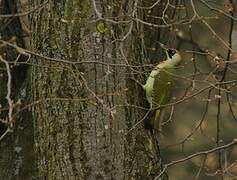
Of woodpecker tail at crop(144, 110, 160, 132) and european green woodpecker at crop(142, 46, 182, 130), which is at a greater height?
european green woodpecker at crop(142, 46, 182, 130)

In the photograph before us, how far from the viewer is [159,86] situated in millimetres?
5117

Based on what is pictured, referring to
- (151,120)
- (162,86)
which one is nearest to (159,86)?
(162,86)

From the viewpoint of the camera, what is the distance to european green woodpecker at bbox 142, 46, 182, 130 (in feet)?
16.1

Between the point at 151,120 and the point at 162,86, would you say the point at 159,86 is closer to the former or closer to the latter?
the point at 162,86

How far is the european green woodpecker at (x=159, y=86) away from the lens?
16.1ft

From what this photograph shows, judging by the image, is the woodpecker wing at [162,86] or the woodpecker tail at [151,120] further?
the woodpecker wing at [162,86]

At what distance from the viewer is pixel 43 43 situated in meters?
4.70

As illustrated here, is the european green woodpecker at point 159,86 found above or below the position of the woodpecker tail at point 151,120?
above

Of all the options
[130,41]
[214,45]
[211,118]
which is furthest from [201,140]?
[130,41]

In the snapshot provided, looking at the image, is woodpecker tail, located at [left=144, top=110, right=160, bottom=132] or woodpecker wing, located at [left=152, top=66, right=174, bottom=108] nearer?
woodpecker tail, located at [left=144, top=110, right=160, bottom=132]

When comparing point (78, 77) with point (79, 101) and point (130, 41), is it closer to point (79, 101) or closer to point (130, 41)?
point (79, 101)

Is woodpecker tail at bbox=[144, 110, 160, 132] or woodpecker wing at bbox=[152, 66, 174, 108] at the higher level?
woodpecker wing at bbox=[152, 66, 174, 108]

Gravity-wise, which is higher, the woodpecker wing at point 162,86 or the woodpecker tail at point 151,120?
the woodpecker wing at point 162,86

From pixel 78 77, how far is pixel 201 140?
5906 mm
